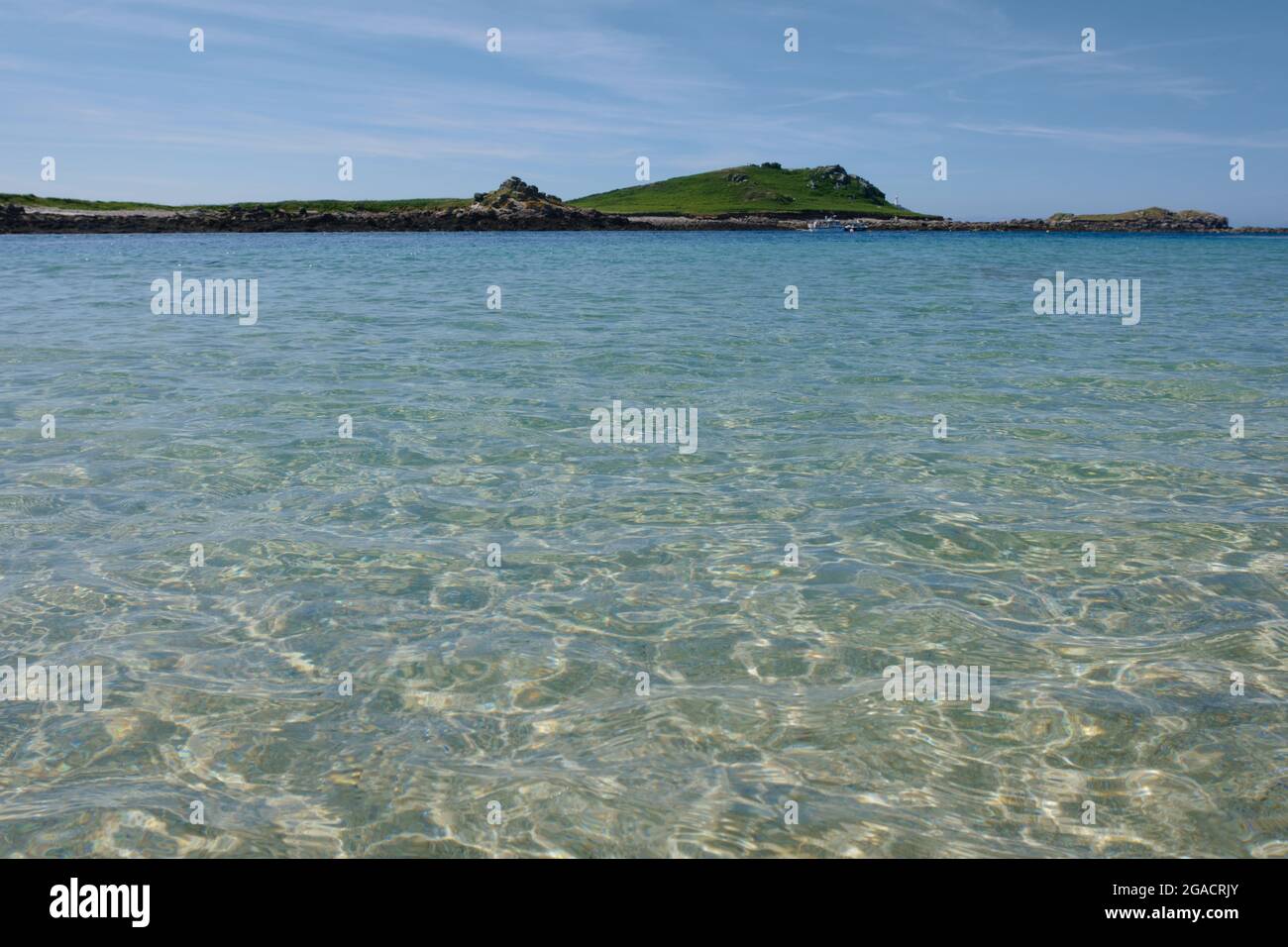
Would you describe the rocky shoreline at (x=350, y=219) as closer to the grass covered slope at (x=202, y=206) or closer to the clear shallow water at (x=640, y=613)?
the grass covered slope at (x=202, y=206)

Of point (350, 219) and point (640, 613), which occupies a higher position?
point (350, 219)

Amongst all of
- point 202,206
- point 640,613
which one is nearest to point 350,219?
point 202,206

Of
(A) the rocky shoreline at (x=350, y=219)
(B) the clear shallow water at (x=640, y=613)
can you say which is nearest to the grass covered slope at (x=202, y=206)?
(A) the rocky shoreline at (x=350, y=219)

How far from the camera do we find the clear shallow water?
5359mm

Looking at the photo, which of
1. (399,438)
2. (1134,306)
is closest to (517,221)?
(1134,306)

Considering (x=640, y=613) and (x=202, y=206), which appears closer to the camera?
(x=640, y=613)

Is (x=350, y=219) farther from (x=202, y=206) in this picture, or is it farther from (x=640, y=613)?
(x=640, y=613)

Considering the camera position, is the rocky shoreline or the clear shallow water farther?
the rocky shoreline

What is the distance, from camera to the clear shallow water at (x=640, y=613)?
211 inches

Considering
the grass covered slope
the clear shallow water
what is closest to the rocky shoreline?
the grass covered slope

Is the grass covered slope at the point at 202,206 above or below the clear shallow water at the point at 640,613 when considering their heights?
above

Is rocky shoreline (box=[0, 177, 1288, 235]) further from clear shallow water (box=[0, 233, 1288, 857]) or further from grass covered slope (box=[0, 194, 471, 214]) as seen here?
clear shallow water (box=[0, 233, 1288, 857])

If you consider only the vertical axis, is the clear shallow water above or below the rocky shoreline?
below

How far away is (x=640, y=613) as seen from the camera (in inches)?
310
